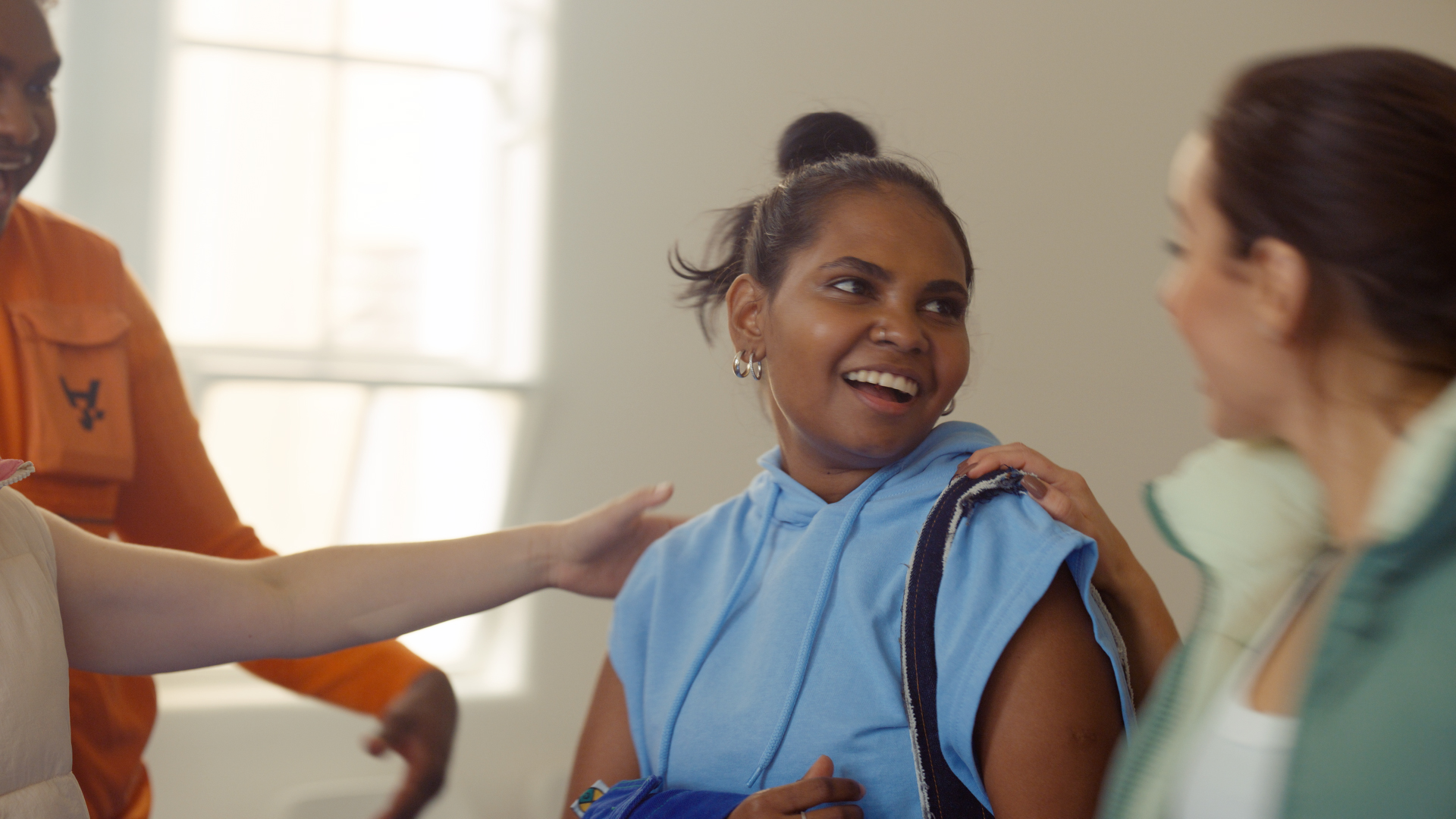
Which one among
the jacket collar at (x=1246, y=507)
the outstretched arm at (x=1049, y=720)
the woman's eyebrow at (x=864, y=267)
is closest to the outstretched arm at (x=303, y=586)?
the woman's eyebrow at (x=864, y=267)

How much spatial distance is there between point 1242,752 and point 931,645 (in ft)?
1.15

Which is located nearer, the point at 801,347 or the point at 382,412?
the point at 801,347

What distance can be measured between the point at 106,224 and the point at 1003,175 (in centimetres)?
189

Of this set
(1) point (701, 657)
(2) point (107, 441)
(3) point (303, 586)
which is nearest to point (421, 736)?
(3) point (303, 586)

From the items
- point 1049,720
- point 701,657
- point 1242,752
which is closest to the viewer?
point 1242,752

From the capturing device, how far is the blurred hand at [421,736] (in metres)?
1.37

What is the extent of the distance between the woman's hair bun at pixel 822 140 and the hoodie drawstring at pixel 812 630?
1.62 feet

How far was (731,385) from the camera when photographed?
235 cm

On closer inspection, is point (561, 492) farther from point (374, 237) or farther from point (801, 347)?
point (801, 347)

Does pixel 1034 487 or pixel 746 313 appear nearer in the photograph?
pixel 1034 487

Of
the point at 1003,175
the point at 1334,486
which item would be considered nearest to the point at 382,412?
the point at 1003,175

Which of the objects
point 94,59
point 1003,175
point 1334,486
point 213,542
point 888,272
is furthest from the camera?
point 1003,175

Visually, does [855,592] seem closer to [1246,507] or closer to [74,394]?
[1246,507]

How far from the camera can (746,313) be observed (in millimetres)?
1404
